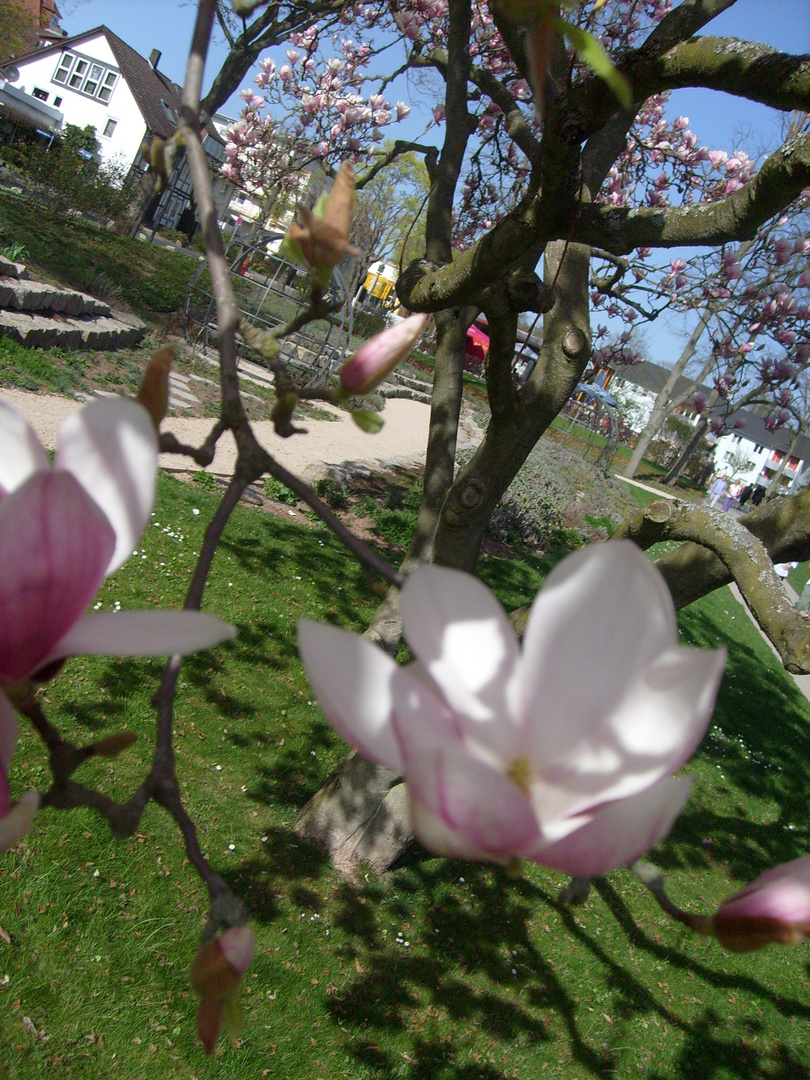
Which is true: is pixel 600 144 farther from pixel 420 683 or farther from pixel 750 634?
pixel 750 634

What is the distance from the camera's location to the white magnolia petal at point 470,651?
404 millimetres

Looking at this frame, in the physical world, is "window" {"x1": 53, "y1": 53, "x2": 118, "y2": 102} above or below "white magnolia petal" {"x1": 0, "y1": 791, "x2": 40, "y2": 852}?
above

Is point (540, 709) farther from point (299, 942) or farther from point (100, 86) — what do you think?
point (100, 86)

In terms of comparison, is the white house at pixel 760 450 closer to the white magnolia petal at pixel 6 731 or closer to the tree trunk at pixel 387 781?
the tree trunk at pixel 387 781

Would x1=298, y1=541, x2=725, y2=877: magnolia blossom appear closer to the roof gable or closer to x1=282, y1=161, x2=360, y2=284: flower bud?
x1=282, y1=161, x2=360, y2=284: flower bud

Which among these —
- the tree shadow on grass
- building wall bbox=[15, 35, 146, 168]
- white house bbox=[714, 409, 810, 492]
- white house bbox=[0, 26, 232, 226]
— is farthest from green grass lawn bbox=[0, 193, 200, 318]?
white house bbox=[714, 409, 810, 492]

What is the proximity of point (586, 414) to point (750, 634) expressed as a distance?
22701 millimetres

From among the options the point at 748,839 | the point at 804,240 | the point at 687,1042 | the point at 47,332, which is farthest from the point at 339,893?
the point at 47,332

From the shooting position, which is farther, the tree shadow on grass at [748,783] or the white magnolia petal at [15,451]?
the tree shadow on grass at [748,783]

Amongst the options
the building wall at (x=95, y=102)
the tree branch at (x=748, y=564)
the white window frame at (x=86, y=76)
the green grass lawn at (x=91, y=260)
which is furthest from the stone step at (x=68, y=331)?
the white window frame at (x=86, y=76)

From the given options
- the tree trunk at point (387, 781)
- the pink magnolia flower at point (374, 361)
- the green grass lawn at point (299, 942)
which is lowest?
the green grass lawn at point (299, 942)

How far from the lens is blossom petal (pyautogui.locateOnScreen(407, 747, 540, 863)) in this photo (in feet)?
1.22

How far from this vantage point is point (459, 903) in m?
3.89

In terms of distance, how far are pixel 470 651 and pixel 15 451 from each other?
260 mm
